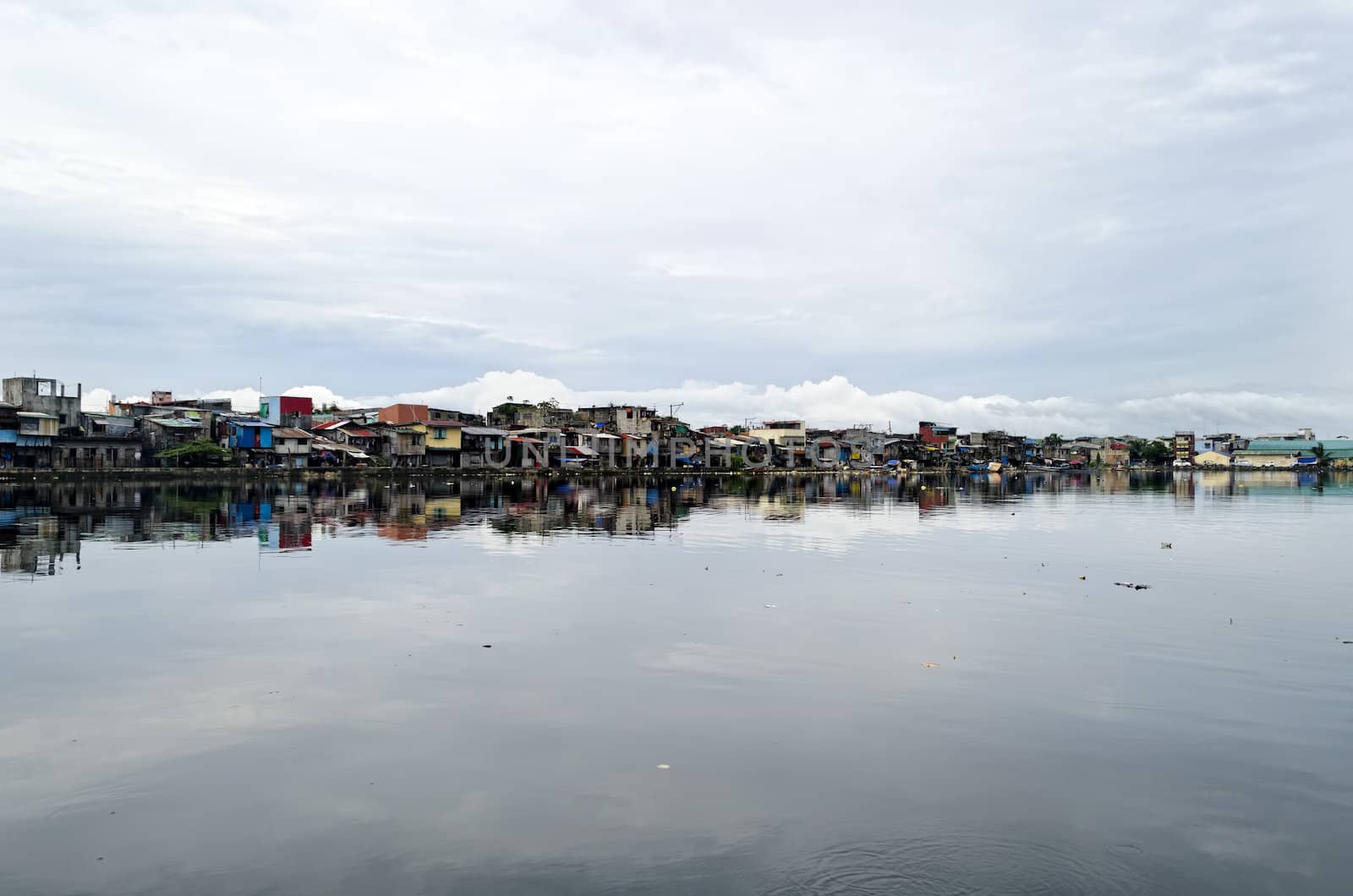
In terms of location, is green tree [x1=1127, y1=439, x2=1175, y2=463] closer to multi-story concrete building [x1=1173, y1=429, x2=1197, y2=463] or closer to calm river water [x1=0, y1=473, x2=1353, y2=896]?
multi-story concrete building [x1=1173, y1=429, x2=1197, y2=463]

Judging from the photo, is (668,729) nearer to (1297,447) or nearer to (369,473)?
(369,473)

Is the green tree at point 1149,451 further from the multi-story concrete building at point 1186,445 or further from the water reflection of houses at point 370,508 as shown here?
the water reflection of houses at point 370,508

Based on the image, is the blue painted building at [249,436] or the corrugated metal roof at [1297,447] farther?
the corrugated metal roof at [1297,447]

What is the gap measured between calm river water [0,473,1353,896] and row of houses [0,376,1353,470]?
52.2 m

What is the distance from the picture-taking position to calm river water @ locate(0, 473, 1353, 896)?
5.66 metres

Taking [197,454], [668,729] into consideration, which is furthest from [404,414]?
[668,729]

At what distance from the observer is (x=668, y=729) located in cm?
823

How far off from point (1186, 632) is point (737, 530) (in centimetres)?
1694

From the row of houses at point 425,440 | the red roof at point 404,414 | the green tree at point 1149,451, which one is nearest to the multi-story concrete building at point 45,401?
the row of houses at point 425,440

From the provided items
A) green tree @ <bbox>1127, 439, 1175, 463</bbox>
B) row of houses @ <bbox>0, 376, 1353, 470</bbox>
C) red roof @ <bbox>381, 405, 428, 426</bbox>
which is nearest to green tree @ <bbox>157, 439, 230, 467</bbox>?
row of houses @ <bbox>0, 376, 1353, 470</bbox>

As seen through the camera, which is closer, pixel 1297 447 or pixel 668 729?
pixel 668 729

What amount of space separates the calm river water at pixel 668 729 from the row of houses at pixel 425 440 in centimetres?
5220

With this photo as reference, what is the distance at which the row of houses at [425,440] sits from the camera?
61906mm

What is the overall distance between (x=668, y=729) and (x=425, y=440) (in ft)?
258
